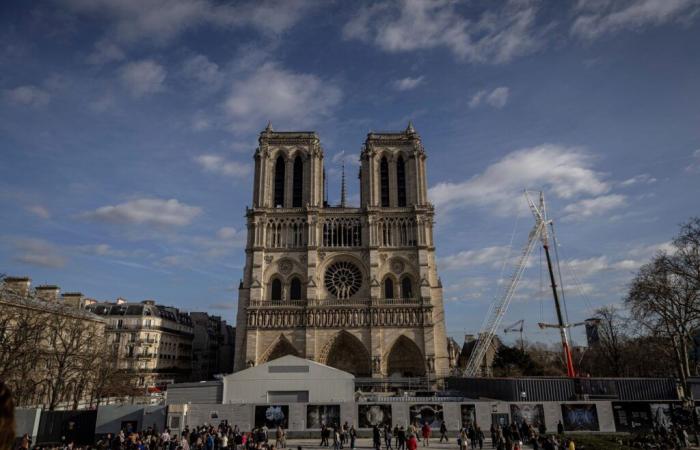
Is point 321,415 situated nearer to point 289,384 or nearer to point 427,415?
point 427,415

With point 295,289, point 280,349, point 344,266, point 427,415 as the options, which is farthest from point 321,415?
point 344,266

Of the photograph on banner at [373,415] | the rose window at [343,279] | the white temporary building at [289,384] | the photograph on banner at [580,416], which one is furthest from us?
the rose window at [343,279]

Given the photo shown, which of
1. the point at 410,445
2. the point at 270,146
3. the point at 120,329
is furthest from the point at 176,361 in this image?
the point at 410,445

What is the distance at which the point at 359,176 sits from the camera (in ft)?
199

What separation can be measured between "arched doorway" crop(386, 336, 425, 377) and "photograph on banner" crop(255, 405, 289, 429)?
24.6 metres

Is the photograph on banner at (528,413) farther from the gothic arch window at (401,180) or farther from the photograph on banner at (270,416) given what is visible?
the gothic arch window at (401,180)

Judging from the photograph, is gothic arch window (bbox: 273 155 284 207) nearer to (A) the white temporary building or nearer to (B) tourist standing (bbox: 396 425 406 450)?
(A) the white temporary building

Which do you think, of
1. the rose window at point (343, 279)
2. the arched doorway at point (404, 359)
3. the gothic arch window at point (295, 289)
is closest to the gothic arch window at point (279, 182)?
the gothic arch window at point (295, 289)

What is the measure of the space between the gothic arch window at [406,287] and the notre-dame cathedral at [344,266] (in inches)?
6.2

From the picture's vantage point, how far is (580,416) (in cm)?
2400

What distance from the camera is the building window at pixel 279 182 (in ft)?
184

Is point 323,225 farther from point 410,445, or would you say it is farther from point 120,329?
point 410,445

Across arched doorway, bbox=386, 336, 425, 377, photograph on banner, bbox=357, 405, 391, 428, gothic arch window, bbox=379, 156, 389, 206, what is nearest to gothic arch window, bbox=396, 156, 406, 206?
gothic arch window, bbox=379, 156, 389, 206

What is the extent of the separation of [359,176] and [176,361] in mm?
33835
